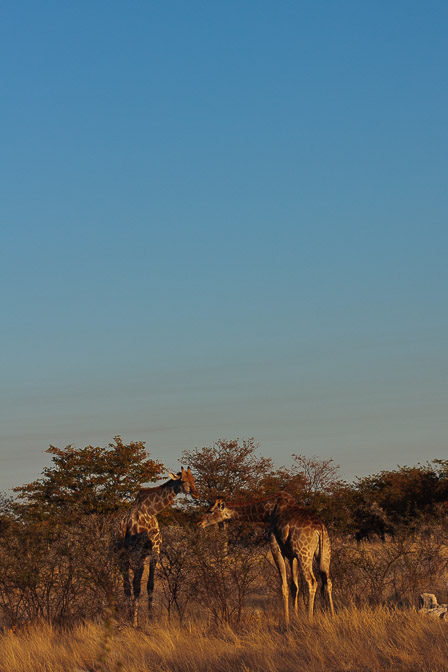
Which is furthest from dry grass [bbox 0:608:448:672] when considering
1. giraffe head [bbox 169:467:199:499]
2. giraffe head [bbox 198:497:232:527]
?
giraffe head [bbox 169:467:199:499]

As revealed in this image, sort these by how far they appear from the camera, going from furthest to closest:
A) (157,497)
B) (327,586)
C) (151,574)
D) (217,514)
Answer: (157,497), (217,514), (151,574), (327,586)

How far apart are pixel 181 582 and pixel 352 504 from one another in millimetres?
19053

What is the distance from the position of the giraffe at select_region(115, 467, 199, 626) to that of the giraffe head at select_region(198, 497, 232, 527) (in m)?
1.26

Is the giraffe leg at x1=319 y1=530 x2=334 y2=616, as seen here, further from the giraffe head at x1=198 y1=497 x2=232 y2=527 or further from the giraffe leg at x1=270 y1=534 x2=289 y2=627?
the giraffe head at x1=198 y1=497 x2=232 y2=527

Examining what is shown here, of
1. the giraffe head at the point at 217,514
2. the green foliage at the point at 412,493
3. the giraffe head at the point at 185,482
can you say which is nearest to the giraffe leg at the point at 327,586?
the giraffe head at the point at 217,514

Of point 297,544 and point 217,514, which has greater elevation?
point 217,514

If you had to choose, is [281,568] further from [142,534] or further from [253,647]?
[142,534]

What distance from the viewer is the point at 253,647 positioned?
12078 mm

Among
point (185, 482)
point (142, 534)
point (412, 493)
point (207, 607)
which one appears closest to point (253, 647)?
point (207, 607)

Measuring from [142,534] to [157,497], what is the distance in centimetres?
101

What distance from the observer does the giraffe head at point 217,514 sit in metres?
16.5

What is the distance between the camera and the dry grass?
10.8m

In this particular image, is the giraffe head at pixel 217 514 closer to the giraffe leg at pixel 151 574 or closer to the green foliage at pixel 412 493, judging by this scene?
the giraffe leg at pixel 151 574

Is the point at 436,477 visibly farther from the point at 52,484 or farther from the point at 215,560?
the point at 215,560
